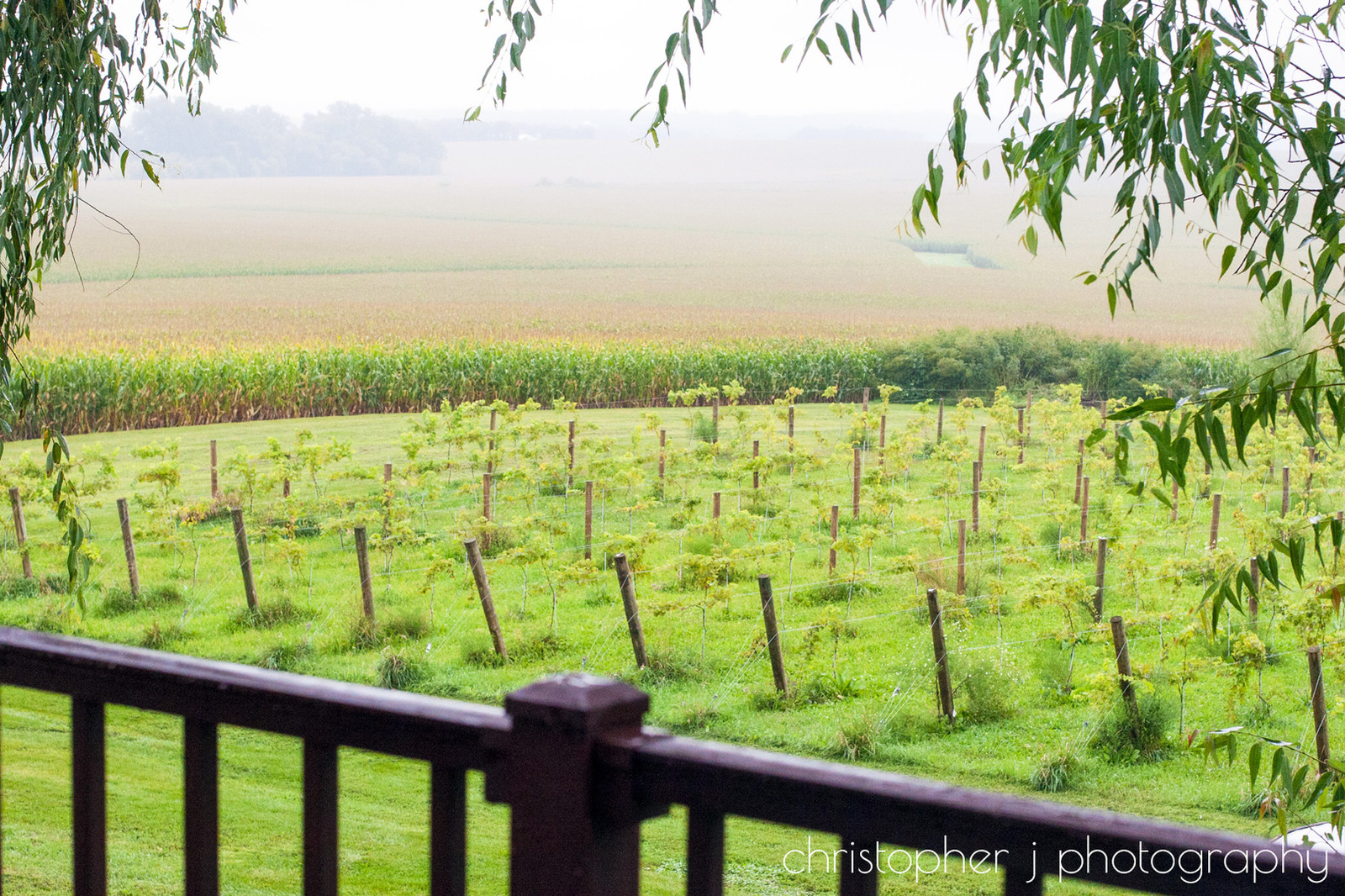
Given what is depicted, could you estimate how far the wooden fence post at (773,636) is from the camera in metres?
7.11

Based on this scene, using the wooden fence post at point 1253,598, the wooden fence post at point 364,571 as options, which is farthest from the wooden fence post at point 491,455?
the wooden fence post at point 1253,598

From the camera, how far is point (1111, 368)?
75.8ft

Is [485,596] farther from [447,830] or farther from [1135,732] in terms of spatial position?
[447,830]

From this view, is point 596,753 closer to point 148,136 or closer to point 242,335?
point 242,335

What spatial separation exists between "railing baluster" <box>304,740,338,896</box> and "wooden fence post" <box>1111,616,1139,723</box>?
5.86 metres

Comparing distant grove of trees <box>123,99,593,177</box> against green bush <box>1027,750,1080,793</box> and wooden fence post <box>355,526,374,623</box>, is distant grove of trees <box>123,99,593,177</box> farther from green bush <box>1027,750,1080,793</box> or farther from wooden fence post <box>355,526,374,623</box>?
green bush <box>1027,750,1080,793</box>

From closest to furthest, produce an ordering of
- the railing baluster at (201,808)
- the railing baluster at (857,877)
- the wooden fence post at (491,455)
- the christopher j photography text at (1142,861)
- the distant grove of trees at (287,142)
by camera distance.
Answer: the christopher j photography text at (1142,861), the railing baluster at (857,877), the railing baluster at (201,808), the wooden fence post at (491,455), the distant grove of trees at (287,142)

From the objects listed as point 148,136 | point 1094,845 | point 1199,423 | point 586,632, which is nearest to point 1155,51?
point 1199,423

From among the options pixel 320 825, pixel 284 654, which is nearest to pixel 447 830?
pixel 320 825

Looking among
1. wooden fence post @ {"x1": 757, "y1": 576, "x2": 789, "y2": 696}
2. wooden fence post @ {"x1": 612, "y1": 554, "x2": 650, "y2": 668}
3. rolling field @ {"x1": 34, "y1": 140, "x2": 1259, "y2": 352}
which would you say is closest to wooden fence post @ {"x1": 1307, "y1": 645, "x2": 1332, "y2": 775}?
wooden fence post @ {"x1": 757, "y1": 576, "x2": 789, "y2": 696}

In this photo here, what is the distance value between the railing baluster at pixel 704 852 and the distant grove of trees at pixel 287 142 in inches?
3563

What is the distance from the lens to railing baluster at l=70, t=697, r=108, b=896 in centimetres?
136

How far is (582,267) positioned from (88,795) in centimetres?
4969

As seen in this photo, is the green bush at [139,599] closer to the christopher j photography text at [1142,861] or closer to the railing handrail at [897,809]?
the railing handrail at [897,809]
